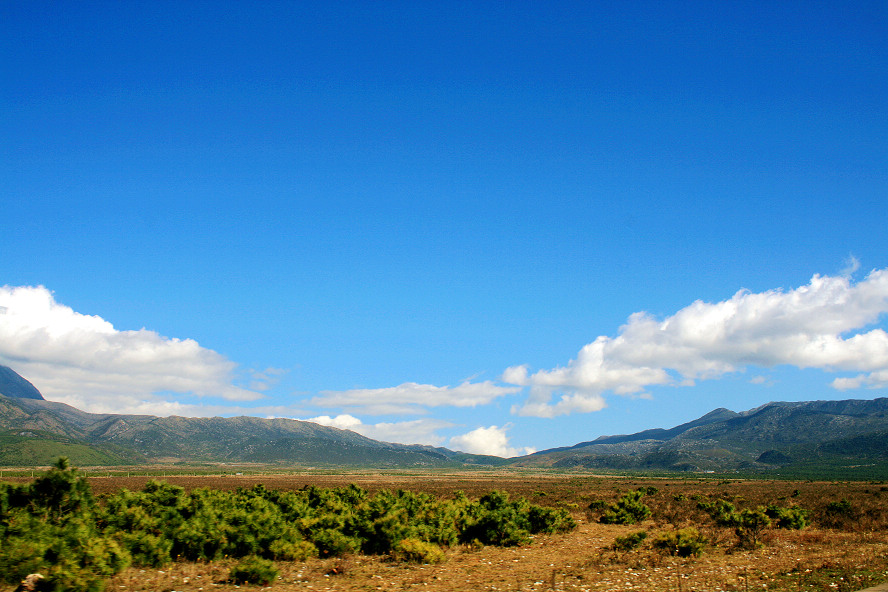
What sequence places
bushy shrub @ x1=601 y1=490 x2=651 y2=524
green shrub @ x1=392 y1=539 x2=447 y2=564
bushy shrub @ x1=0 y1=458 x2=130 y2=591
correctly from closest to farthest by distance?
bushy shrub @ x1=0 y1=458 x2=130 y2=591
green shrub @ x1=392 y1=539 x2=447 y2=564
bushy shrub @ x1=601 y1=490 x2=651 y2=524

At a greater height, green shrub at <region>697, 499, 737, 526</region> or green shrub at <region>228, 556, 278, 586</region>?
green shrub at <region>228, 556, 278, 586</region>

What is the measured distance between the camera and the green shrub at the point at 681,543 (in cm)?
2389

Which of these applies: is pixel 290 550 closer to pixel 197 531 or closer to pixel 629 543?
pixel 197 531

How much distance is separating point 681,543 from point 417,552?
12018 millimetres

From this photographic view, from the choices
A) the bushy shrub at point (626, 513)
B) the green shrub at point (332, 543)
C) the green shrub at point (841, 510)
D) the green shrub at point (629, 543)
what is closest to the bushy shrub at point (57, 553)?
the green shrub at point (332, 543)

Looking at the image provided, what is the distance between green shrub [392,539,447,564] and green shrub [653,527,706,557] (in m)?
10.7

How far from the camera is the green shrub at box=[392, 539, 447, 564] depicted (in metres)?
23.0

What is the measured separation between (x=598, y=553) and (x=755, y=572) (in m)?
7.12

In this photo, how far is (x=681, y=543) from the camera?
79.5 feet

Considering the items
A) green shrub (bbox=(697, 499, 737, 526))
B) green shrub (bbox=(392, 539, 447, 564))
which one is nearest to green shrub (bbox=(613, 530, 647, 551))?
green shrub (bbox=(392, 539, 447, 564))

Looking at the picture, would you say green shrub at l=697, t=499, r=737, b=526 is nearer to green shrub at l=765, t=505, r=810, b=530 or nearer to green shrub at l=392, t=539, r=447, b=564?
green shrub at l=765, t=505, r=810, b=530

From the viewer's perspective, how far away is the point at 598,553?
25641 mm

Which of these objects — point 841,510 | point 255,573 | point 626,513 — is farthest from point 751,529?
point 255,573

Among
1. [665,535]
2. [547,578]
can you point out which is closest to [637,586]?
[547,578]
